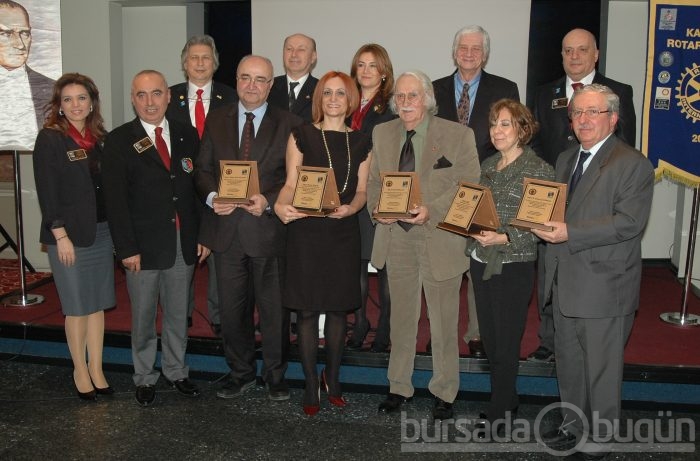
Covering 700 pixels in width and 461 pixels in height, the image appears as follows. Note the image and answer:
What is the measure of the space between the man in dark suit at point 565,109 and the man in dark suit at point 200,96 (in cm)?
195

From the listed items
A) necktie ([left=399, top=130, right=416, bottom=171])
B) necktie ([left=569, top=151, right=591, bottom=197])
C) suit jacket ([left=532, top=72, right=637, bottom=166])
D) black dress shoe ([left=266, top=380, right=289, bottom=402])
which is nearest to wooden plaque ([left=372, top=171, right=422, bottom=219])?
necktie ([left=399, top=130, right=416, bottom=171])

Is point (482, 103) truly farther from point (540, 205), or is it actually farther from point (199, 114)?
point (199, 114)

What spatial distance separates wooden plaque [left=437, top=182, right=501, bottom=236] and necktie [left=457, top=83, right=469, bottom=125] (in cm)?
86

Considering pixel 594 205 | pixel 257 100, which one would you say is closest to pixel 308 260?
pixel 257 100

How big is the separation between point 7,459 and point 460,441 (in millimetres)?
2243

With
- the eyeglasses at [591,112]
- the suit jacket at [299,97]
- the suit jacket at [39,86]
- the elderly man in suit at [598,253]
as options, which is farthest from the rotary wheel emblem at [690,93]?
the suit jacket at [39,86]

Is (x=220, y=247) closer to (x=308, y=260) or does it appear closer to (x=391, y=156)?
(x=308, y=260)

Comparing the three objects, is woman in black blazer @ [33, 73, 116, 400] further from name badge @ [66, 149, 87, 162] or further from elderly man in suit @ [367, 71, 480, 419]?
elderly man in suit @ [367, 71, 480, 419]

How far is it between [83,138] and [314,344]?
1713mm

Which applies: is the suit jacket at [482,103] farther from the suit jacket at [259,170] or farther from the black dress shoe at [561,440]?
the black dress shoe at [561,440]

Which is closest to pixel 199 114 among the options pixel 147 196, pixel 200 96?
pixel 200 96

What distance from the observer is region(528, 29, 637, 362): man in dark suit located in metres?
3.97

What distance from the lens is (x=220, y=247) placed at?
151 inches

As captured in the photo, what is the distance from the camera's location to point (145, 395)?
399 centimetres
